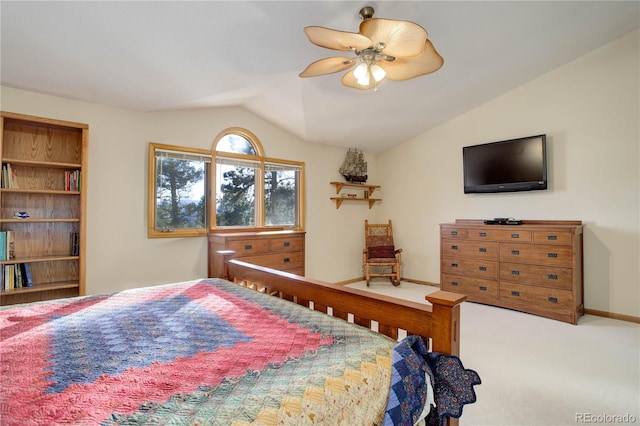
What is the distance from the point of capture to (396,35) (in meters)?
1.84

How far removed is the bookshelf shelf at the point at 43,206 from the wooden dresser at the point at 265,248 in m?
1.21

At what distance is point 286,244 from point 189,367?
113 inches

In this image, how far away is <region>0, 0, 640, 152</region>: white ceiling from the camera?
2068mm

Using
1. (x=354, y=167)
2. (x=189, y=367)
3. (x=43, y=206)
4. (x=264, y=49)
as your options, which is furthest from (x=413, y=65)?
(x=43, y=206)

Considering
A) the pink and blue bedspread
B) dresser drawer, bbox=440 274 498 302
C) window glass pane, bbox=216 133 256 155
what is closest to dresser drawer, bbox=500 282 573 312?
dresser drawer, bbox=440 274 498 302

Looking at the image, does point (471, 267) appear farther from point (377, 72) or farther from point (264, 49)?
point (264, 49)

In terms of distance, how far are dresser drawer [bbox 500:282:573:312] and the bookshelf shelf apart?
435 centimetres

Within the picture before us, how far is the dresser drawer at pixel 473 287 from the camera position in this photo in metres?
3.86

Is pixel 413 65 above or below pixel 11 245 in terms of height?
above

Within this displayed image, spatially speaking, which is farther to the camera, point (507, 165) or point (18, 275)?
point (507, 165)

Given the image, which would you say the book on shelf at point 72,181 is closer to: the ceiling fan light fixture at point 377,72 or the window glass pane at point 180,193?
the window glass pane at point 180,193

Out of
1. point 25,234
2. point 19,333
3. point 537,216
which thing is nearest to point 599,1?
point 537,216

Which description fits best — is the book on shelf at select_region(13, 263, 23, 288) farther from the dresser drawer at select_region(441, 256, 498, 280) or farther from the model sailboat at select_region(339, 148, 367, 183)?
the dresser drawer at select_region(441, 256, 498, 280)

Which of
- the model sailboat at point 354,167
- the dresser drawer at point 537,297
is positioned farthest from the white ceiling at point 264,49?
the dresser drawer at point 537,297
